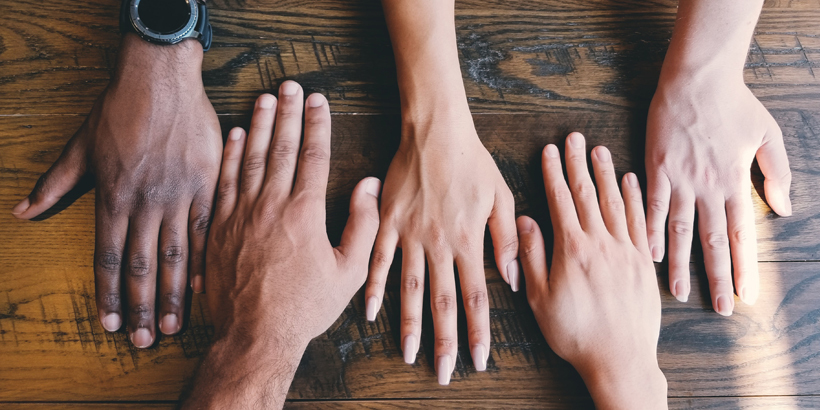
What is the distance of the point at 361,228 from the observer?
0.88 m

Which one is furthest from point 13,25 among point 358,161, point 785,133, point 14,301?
point 785,133

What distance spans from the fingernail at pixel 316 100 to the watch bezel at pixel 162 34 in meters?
0.25

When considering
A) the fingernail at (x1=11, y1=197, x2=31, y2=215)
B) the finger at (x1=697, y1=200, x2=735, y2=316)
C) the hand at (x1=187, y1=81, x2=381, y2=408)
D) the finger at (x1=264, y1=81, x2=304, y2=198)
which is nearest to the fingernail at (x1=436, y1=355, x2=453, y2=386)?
the hand at (x1=187, y1=81, x2=381, y2=408)

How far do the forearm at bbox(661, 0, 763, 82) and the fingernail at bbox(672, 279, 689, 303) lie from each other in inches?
16.2

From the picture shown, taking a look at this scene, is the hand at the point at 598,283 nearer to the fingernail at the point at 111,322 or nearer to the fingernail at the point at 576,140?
the fingernail at the point at 576,140

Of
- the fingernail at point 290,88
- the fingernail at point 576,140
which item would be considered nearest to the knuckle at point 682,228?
the fingernail at point 576,140

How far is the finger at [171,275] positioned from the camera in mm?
864

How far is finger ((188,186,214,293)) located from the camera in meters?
0.89

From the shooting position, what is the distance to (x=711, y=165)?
0.92 metres

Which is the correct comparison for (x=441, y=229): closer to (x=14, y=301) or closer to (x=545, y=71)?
(x=545, y=71)

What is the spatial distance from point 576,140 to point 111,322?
96 cm

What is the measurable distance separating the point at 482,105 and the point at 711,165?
0.47 m

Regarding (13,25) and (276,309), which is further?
(13,25)

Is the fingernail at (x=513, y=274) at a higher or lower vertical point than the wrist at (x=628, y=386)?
higher
